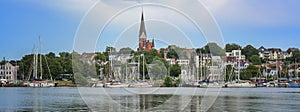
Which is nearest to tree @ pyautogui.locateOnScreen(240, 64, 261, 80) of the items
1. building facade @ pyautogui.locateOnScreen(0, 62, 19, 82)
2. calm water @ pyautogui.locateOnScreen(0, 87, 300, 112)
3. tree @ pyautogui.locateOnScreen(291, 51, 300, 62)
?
tree @ pyautogui.locateOnScreen(291, 51, 300, 62)

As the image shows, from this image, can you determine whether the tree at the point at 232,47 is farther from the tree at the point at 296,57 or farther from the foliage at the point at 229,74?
the foliage at the point at 229,74

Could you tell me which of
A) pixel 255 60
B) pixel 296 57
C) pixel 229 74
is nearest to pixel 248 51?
pixel 255 60

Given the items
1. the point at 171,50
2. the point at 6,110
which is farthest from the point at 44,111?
the point at 171,50

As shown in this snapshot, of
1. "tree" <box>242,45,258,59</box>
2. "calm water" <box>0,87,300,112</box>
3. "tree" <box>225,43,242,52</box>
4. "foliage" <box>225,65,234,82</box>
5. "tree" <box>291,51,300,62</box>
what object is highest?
"tree" <box>225,43,242,52</box>

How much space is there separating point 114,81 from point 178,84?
55.0ft

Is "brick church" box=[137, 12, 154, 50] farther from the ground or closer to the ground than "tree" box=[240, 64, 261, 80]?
farther from the ground

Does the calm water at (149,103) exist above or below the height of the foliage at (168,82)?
below

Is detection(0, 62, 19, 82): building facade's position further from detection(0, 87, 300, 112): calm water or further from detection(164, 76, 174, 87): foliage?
detection(0, 87, 300, 112): calm water

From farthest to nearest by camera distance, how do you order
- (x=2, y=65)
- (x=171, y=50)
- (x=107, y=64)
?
(x=2, y=65) < (x=171, y=50) < (x=107, y=64)

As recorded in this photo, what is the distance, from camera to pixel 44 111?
3859 centimetres

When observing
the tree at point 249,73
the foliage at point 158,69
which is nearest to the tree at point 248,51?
the tree at point 249,73

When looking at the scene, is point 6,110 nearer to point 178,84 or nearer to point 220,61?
point 178,84

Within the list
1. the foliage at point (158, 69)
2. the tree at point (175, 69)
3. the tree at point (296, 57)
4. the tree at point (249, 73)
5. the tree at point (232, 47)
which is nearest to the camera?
the foliage at point (158, 69)

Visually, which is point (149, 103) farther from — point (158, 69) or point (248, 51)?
point (248, 51)
